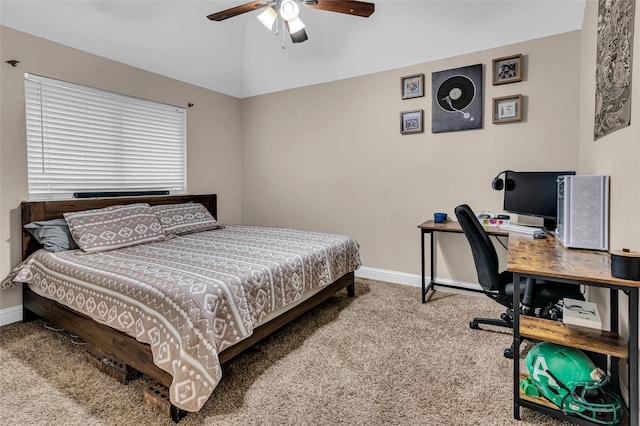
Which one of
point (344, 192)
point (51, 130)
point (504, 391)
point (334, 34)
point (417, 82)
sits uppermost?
point (334, 34)

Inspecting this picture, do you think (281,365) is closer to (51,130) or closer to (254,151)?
(51,130)

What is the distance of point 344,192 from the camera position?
404cm

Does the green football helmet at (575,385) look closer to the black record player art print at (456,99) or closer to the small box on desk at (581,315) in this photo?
the small box on desk at (581,315)

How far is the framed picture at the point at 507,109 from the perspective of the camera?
3.01 metres

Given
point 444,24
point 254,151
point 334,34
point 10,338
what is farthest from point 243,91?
point 10,338

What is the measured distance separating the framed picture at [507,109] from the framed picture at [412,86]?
28.4 inches

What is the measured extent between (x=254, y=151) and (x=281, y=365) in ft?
10.8

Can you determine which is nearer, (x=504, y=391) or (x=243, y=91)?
(x=504, y=391)

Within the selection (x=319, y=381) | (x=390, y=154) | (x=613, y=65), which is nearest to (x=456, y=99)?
(x=390, y=154)

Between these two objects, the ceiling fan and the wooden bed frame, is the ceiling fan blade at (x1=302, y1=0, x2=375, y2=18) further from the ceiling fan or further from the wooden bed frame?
the wooden bed frame

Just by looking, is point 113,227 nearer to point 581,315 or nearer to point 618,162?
point 581,315

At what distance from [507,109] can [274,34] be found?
2.67 meters

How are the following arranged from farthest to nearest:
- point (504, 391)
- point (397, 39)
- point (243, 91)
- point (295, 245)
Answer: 1. point (243, 91)
2. point (397, 39)
3. point (295, 245)
4. point (504, 391)

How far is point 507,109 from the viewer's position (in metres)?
3.06
